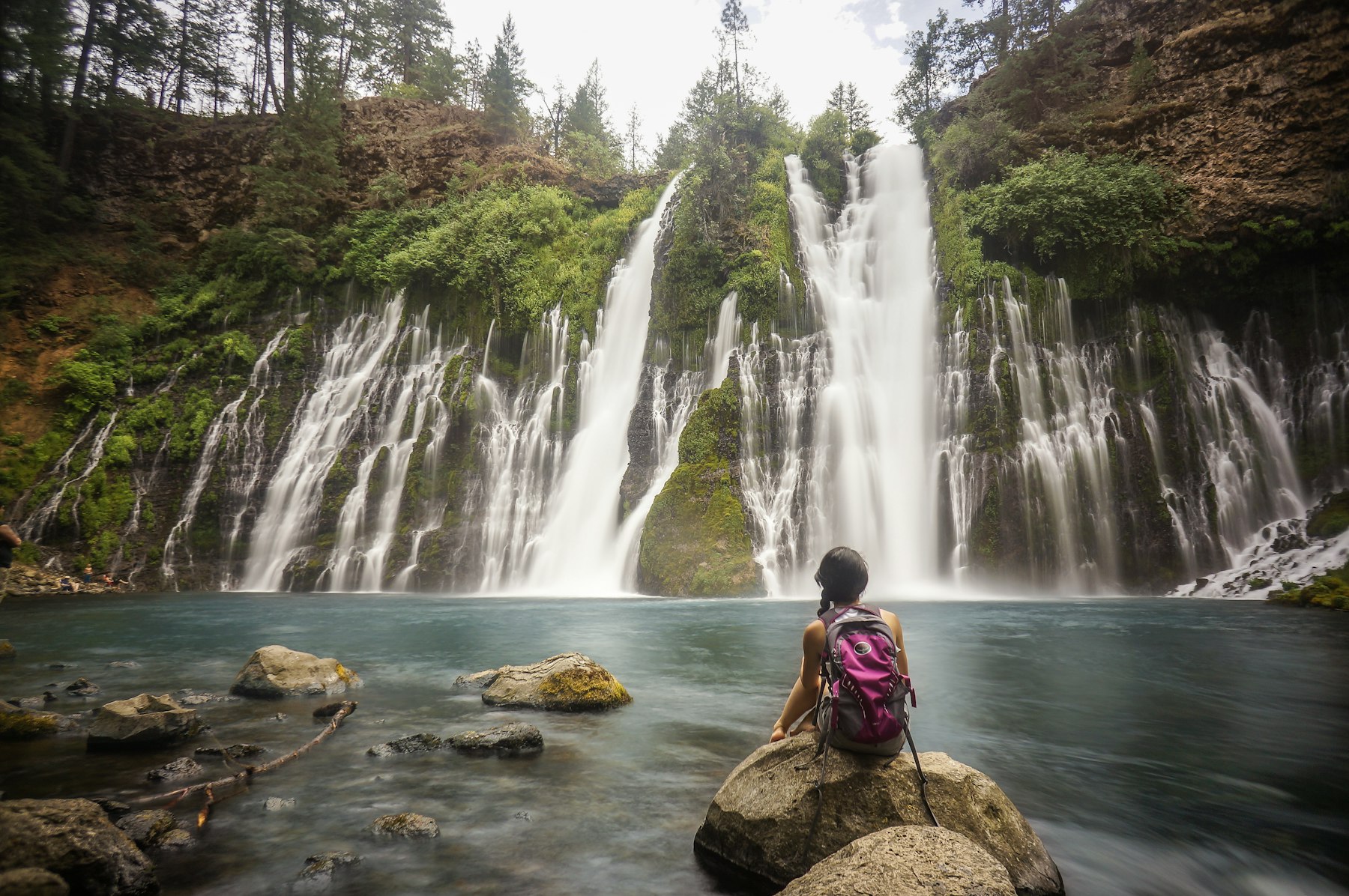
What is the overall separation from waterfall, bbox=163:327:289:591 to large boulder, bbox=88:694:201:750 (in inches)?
733

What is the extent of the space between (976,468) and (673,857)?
16601mm

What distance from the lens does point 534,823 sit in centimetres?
387

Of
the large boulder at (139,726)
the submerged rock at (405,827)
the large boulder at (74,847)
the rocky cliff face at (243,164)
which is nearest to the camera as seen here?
the large boulder at (74,847)

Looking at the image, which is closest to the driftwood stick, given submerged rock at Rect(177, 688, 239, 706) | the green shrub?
submerged rock at Rect(177, 688, 239, 706)

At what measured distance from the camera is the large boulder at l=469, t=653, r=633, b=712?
6.58m

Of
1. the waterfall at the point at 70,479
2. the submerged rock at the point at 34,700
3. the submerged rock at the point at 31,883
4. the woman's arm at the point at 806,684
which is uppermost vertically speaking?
the waterfall at the point at 70,479

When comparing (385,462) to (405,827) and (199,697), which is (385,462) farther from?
(405,827)

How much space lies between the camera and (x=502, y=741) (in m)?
5.15

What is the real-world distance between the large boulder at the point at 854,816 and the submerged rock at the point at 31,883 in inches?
113

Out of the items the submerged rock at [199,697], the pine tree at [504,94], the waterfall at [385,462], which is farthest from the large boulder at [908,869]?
the pine tree at [504,94]

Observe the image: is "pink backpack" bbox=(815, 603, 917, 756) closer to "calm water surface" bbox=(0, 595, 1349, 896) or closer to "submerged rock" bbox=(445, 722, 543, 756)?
"calm water surface" bbox=(0, 595, 1349, 896)

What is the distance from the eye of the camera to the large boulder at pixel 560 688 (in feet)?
21.6

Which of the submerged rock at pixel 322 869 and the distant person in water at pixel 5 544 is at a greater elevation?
the distant person in water at pixel 5 544

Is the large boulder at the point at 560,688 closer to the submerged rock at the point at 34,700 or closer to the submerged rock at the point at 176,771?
the submerged rock at the point at 176,771
